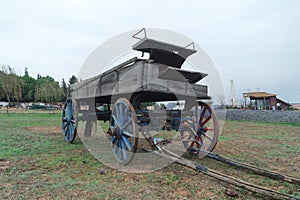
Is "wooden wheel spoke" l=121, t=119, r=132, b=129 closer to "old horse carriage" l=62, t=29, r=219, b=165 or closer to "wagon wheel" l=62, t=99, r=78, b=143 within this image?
"old horse carriage" l=62, t=29, r=219, b=165

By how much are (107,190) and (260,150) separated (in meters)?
4.47

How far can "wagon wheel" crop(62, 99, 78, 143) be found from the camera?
571cm

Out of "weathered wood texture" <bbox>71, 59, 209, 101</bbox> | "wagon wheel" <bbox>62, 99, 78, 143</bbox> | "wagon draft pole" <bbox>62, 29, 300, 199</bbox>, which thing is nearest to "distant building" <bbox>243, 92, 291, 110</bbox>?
"wagon draft pole" <bbox>62, 29, 300, 199</bbox>

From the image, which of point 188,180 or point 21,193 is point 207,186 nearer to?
point 188,180

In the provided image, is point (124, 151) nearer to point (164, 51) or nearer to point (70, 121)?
point (164, 51)

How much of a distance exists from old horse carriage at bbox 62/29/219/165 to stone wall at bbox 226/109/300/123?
14.5m

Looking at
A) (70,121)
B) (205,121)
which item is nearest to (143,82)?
(205,121)

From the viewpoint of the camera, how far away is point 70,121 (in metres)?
6.02

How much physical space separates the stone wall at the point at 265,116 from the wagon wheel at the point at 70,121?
52.6 ft

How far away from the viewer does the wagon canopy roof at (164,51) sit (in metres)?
3.81

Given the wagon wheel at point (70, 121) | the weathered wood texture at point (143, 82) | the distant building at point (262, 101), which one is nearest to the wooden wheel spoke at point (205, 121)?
the weathered wood texture at point (143, 82)

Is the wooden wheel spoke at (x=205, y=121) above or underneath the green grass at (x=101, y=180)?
above

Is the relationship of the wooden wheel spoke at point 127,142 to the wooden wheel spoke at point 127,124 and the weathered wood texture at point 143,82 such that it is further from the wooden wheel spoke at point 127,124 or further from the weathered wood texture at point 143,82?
the weathered wood texture at point 143,82

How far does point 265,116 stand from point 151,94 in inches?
643
